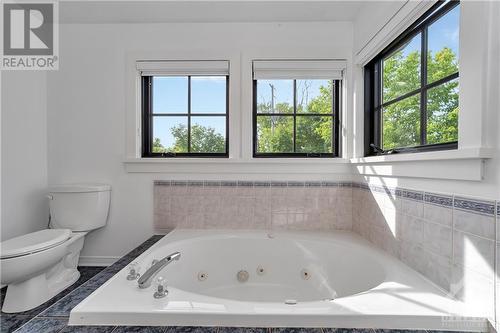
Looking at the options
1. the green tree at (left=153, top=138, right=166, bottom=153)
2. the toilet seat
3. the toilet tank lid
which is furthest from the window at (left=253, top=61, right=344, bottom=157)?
the toilet seat

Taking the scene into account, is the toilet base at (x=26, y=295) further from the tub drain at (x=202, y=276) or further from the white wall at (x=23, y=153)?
the tub drain at (x=202, y=276)

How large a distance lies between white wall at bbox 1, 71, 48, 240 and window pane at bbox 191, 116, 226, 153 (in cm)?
125

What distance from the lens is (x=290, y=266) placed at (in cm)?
181

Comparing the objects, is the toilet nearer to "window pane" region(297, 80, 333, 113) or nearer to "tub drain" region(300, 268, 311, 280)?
"tub drain" region(300, 268, 311, 280)

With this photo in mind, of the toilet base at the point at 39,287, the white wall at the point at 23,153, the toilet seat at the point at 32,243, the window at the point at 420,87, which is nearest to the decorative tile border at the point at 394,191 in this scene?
the window at the point at 420,87

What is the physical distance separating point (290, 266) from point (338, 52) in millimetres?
1695

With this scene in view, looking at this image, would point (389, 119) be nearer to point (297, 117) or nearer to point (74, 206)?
point (297, 117)

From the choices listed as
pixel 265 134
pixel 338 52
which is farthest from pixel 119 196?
pixel 338 52

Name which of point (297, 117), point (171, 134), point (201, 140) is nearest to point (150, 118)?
point (171, 134)

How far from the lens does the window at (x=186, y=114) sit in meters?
2.16

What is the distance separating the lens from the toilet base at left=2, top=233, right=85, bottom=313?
4.90 ft

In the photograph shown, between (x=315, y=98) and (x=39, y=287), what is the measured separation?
236 cm

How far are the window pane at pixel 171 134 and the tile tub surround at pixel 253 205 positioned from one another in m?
0.32

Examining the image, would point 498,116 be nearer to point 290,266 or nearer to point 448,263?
point 448,263
